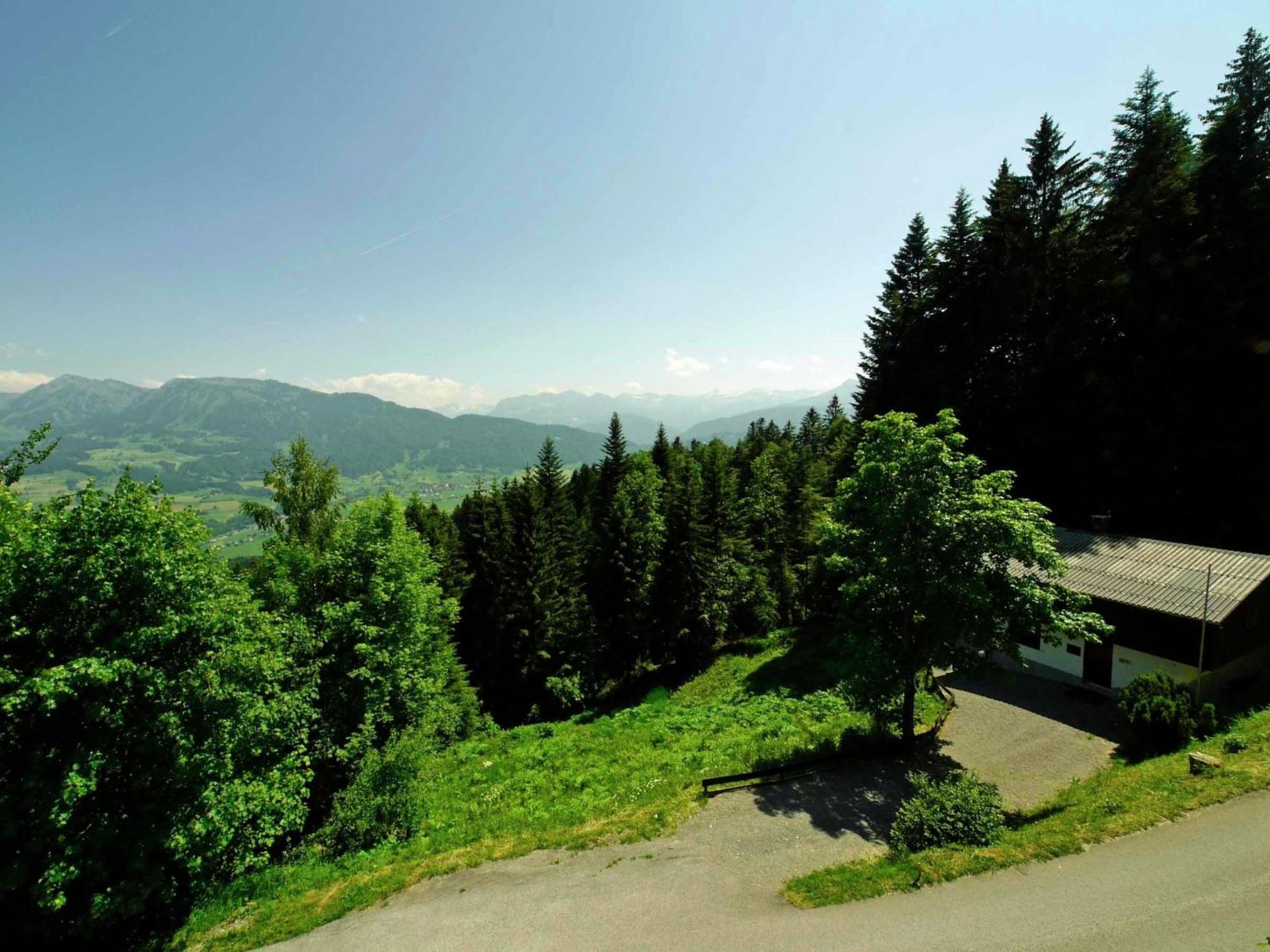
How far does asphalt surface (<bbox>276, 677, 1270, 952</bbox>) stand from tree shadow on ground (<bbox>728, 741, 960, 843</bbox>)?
2.2 inches

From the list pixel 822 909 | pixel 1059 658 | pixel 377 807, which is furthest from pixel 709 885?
pixel 1059 658

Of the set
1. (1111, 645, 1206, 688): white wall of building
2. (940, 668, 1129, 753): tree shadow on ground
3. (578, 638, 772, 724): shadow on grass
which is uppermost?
(1111, 645, 1206, 688): white wall of building

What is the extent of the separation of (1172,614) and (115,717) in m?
32.5

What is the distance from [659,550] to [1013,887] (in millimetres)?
29178

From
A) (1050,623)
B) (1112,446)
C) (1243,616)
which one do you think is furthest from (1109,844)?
(1112,446)

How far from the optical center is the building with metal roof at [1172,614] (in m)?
19.1

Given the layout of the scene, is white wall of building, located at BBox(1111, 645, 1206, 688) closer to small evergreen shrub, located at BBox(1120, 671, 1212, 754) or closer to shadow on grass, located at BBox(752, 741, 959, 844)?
small evergreen shrub, located at BBox(1120, 671, 1212, 754)

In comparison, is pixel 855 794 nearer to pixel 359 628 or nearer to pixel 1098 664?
pixel 1098 664

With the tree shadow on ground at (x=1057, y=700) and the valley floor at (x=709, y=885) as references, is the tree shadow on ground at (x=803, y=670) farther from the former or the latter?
the valley floor at (x=709, y=885)

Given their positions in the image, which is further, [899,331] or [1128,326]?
[899,331]

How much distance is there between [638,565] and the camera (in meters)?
39.3

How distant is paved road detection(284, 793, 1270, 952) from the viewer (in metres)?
8.48

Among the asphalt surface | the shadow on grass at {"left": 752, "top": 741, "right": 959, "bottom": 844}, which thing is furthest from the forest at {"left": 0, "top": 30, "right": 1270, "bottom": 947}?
the asphalt surface

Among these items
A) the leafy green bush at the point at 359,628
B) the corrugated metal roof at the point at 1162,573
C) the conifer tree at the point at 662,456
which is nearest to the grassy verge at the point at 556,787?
the leafy green bush at the point at 359,628
